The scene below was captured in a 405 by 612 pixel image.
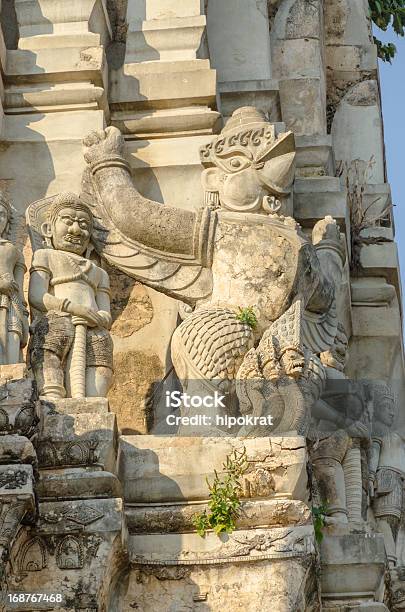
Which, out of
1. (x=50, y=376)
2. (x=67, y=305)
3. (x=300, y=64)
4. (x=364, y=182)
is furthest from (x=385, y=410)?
(x=300, y=64)

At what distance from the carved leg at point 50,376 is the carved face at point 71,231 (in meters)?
1.06

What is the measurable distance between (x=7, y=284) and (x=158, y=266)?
1575 millimetres

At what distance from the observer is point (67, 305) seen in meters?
15.2

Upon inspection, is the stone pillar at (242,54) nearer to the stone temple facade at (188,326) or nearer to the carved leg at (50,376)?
the stone temple facade at (188,326)

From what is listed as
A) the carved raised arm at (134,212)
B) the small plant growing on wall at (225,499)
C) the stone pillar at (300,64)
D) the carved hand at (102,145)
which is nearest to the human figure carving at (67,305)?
the carved raised arm at (134,212)

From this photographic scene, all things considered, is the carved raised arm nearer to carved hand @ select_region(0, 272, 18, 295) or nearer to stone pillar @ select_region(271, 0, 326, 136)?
carved hand @ select_region(0, 272, 18, 295)

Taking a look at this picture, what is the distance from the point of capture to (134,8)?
61.5ft

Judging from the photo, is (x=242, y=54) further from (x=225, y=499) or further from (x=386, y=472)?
(x=225, y=499)

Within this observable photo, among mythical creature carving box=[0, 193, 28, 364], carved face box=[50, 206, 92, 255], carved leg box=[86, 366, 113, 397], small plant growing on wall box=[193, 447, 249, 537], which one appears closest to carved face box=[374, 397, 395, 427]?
carved face box=[50, 206, 92, 255]

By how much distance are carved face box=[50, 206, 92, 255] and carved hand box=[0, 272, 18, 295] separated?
95 cm

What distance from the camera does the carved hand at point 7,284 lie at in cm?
1466

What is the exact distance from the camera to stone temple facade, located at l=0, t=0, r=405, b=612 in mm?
13992

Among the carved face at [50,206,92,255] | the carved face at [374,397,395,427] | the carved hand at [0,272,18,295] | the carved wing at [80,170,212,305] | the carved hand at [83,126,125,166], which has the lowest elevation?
the carved face at [374,397,395,427]

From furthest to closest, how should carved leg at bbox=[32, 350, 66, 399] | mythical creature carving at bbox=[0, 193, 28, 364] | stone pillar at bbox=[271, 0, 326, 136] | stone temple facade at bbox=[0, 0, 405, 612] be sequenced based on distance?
stone pillar at bbox=[271, 0, 326, 136]
carved leg at bbox=[32, 350, 66, 399]
mythical creature carving at bbox=[0, 193, 28, 364]
stone temple facade at bbox=[0, 0, 405, 612]
